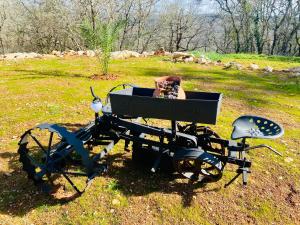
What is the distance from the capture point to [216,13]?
170 ft

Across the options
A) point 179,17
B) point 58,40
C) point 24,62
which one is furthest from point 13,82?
point 179,17

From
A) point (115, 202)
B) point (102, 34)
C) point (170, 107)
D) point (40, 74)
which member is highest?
point (102, 34)

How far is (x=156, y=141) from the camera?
17.7 feet

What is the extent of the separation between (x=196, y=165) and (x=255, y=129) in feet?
3.81

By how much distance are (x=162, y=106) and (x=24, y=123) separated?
16.0 feet

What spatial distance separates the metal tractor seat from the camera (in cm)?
488

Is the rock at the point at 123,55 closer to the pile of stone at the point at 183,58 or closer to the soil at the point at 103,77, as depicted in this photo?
the pile of stone at the point at 183,58

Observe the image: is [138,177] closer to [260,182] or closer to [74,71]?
[260,182]

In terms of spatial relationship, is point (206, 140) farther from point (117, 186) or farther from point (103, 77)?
point (103, 77)

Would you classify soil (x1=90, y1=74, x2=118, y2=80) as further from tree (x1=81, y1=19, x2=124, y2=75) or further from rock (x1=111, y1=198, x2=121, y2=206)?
rock (x1=111, y1=198, x2=121, y2=206)

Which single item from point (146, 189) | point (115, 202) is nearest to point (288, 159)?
point (146, 189)

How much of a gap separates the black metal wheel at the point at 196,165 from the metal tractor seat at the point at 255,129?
0.51 metres

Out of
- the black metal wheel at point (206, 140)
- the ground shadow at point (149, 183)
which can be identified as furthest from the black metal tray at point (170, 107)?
the ground shadow at point (149, 183)

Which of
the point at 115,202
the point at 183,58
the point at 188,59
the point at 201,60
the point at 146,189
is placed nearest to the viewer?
the point at 115,202
